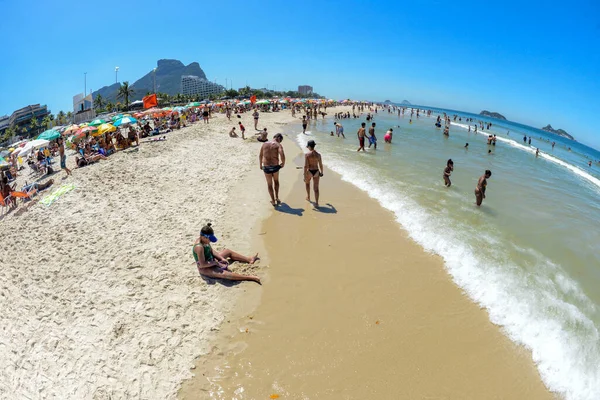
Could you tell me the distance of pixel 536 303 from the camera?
4473 millimetres

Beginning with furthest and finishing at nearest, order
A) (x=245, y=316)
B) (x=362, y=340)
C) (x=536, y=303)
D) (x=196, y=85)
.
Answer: (x=196, y=85) < (x=536, y=303) < (x=245, y=316) < (x=362, y=340)

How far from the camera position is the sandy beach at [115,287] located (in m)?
3.38

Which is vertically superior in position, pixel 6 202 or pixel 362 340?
pixel 362 340

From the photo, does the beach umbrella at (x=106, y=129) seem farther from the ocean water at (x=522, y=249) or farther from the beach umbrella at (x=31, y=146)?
the ocean water at (x=522, y=249)

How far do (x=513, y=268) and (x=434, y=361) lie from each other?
308 centimetres

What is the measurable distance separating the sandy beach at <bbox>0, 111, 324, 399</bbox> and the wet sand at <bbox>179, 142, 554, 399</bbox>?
48 centimetres

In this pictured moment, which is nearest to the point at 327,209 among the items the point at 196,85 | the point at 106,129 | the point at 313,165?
the point at 313,165

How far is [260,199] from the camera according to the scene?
8172 mm

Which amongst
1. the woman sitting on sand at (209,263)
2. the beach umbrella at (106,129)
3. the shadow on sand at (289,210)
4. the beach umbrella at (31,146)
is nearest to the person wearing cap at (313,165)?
the shadow on sand at (289,210)

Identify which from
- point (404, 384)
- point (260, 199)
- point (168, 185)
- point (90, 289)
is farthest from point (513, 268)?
point (168, 185)

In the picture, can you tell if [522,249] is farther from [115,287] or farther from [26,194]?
[26,194]

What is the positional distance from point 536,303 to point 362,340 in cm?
292

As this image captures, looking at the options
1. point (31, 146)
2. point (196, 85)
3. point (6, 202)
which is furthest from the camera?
point (196, 85)

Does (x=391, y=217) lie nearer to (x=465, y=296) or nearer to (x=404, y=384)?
(x=465, y=296)
